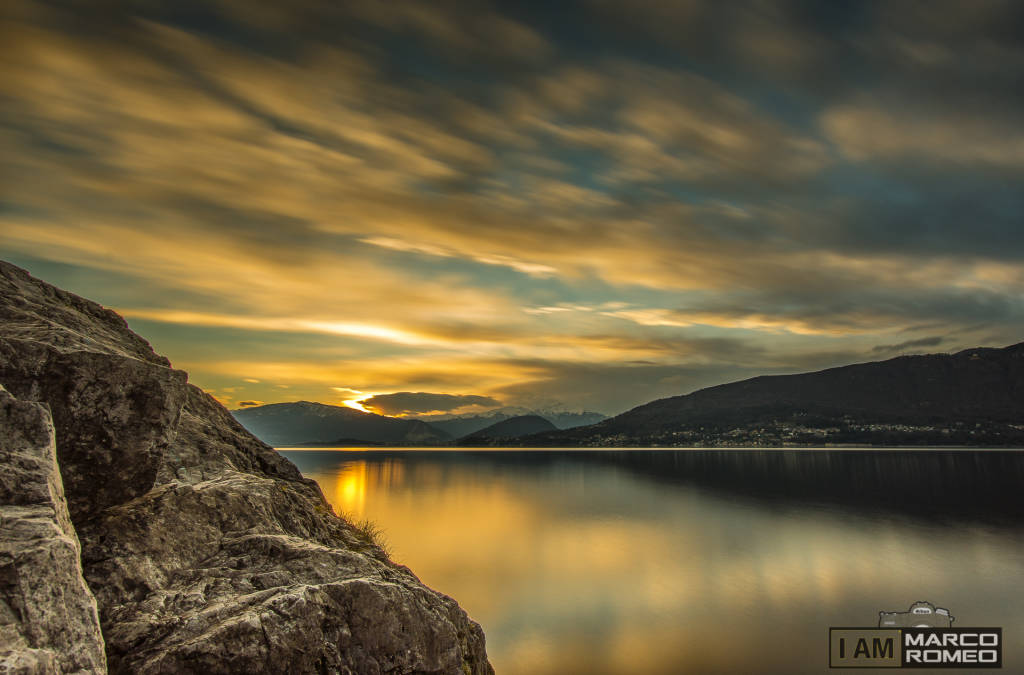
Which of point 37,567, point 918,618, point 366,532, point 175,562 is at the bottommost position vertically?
point 918,618

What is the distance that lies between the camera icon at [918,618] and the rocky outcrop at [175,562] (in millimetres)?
26821

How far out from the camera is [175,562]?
662 centimetres

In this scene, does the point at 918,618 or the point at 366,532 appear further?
the point at 918,618

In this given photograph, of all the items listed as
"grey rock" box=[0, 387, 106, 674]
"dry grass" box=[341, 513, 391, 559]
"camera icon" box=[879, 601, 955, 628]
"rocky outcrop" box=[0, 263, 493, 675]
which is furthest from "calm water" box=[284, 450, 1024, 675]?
"grey rock" box=[0, 387, 106, 674]

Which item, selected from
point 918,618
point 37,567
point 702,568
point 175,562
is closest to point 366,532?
point 175,562

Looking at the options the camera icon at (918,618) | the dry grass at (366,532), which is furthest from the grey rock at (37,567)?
the camera icon at (918,618)

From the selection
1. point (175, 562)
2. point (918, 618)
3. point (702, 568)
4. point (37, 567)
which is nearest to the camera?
point (37, 567)

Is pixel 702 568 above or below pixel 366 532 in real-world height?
below

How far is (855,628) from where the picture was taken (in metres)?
24.3

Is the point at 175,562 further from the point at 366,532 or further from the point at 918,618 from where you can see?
the point at 918,618

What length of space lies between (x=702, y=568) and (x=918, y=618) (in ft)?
40.3

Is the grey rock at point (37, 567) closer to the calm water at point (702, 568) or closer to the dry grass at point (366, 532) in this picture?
the dry grass at point (366, 532)

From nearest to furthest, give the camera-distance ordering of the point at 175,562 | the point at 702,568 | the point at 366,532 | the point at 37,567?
the point at 37,567, the point at 175,562, the point at 366,532, the point at 702,568

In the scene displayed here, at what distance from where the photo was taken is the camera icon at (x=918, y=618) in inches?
1006
